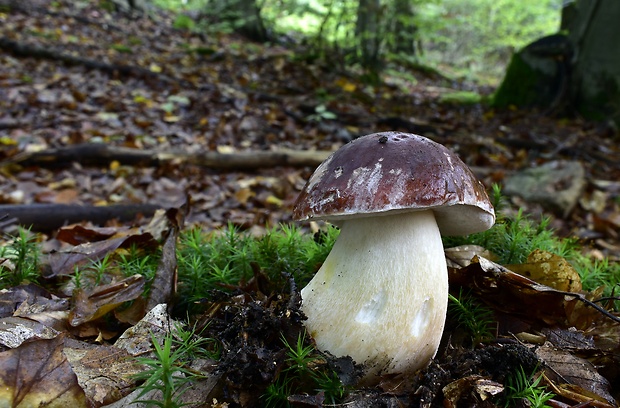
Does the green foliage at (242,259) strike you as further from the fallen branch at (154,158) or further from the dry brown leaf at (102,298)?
the fallen branch at (154,158)

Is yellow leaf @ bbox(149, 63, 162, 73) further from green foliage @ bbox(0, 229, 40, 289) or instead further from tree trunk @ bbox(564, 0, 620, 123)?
tree trunk @ bbox(564, 0, 620, 123)

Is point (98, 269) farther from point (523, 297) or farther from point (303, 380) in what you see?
point (523, 297)

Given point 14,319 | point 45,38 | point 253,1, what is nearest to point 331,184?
point 14,319

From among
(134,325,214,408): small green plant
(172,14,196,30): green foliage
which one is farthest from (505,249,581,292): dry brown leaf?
(172,14,196,30): green foliage

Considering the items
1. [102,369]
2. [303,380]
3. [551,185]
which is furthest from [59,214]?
[551,185]

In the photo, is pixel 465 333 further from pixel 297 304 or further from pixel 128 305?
pixel 128 305

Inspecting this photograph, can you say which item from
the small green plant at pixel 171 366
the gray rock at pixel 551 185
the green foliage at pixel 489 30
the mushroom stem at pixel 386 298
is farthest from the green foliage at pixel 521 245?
the green foliage at pixel 489 30
